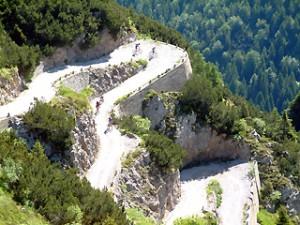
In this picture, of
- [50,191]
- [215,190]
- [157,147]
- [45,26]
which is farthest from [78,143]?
[45,26]

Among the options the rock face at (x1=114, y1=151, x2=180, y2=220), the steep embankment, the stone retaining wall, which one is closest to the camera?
the rock face at (x1=114, y1=151, x2=180, y2=220)

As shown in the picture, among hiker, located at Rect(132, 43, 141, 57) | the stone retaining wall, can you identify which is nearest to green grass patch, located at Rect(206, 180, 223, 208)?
the stone retaining wall

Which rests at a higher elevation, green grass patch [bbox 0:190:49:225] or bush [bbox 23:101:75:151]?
green grass patch [bbox 0:190:49:225]

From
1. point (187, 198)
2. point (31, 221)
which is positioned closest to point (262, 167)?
point (187, 198)

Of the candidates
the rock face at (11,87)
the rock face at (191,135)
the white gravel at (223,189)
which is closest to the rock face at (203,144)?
the rock face at (191,135)

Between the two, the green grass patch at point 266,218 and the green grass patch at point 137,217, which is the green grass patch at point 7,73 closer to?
the green grass patch at point 137,217

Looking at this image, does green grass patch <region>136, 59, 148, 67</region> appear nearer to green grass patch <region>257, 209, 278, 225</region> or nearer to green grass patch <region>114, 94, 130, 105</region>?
green grass patch <region>114, 94, 130, 105</region>
